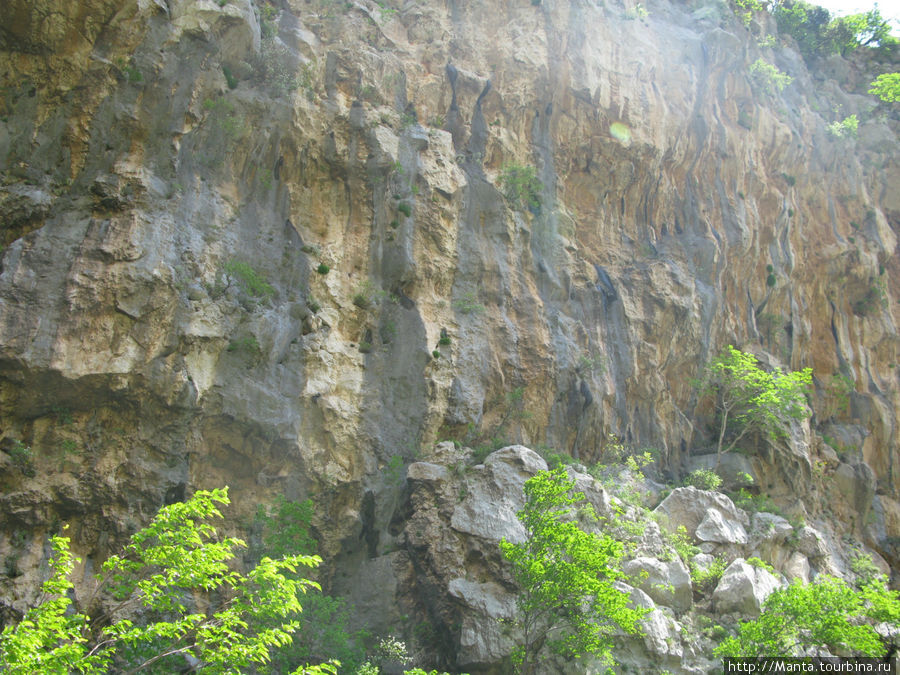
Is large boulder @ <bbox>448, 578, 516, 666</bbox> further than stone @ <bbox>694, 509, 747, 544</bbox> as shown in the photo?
No

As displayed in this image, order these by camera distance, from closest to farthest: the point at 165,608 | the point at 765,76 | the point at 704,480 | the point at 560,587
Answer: the point at 165,608, the point at 560,587, the point at 704,480, the point at 765,76

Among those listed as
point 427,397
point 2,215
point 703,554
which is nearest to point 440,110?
point 427,397

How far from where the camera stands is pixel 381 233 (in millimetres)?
27984

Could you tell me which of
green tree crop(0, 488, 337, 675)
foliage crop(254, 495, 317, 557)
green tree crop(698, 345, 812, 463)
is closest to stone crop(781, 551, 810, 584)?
green tree crop(698, 345, 812, 463)

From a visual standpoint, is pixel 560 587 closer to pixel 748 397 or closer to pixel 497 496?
pixel 497 496

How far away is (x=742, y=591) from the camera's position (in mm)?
23734

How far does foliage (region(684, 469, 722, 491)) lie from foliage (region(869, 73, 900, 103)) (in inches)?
1547

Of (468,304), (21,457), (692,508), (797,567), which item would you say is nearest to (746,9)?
(468,304)

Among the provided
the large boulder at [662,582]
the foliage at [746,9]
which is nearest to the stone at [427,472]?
the large boulder at [662,582]

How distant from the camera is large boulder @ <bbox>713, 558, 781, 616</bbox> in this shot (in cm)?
2353

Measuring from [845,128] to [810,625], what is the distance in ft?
136

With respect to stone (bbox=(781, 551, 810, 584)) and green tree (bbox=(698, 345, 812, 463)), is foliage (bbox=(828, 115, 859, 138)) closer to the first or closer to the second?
green tree (bbox=(698, 345, 812, 463))

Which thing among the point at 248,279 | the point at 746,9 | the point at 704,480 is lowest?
the point at 704,480

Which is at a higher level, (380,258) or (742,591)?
(380,258)
